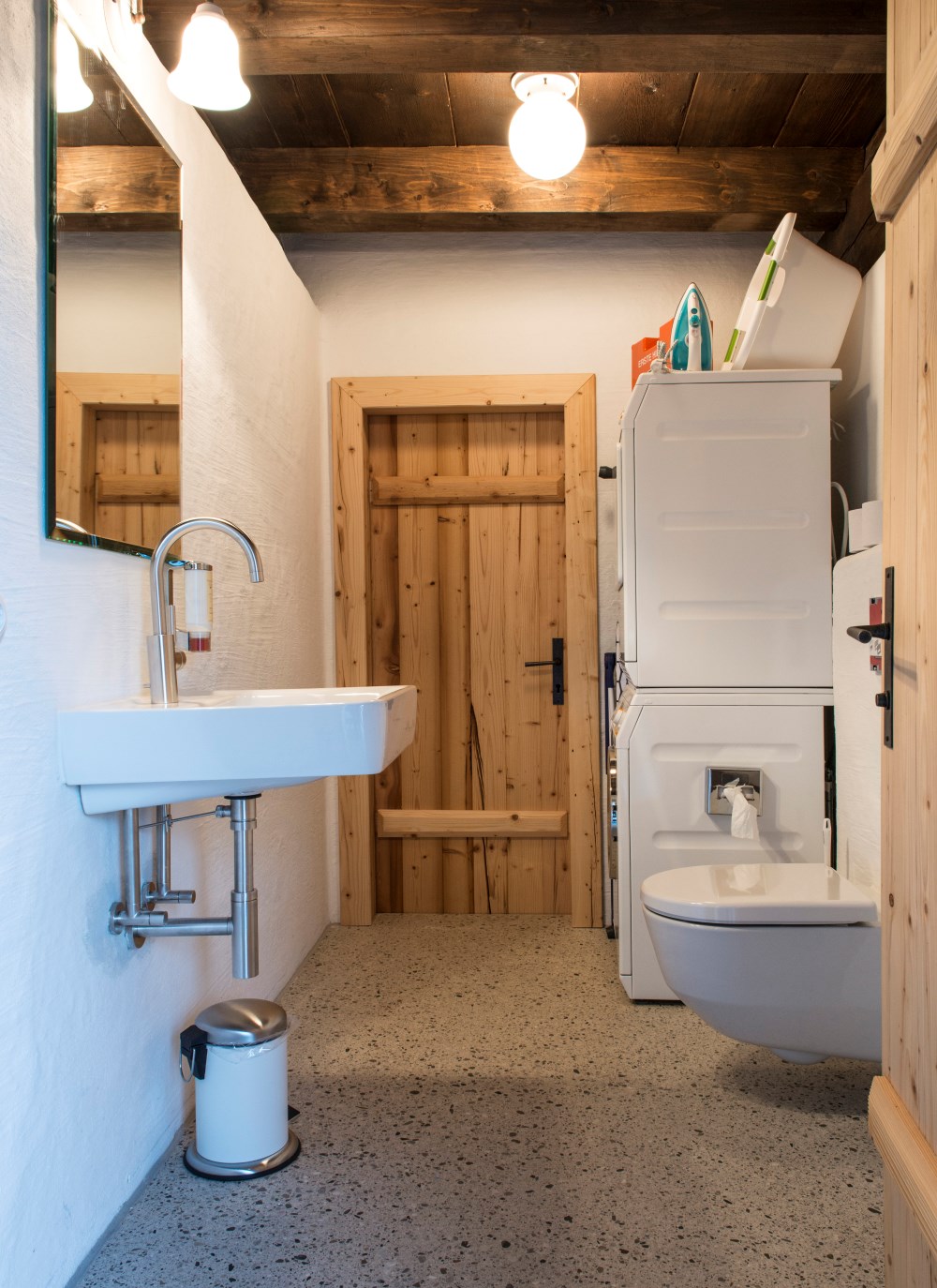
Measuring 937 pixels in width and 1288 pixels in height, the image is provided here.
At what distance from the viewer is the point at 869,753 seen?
7.05 ft

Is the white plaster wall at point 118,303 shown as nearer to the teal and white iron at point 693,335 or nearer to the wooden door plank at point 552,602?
the teal and white iron at point 693,335

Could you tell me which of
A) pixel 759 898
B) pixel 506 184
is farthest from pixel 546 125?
pixel 759 898

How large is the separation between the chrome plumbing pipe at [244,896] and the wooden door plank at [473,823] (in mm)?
1586

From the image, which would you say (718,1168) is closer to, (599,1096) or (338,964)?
(599,1096)

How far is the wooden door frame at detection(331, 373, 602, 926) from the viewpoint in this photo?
3188mm

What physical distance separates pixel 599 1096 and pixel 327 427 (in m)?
2.25

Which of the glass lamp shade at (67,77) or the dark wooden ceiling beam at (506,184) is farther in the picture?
the dark wooden ceiling beam at (506,184)

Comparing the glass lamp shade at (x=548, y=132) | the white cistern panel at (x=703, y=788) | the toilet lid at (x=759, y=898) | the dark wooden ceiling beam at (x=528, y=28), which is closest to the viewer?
the toilet lid at (x=759, y=898)

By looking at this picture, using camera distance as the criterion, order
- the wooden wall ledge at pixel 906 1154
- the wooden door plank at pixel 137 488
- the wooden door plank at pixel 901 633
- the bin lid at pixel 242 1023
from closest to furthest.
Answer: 1. the wooden wall ledge at pixel 906 1154
2. the wooden door plank at pixel 901 633
3. the wooden door plank at pixel 137 488
4. the bin lid at pixel 242 1023

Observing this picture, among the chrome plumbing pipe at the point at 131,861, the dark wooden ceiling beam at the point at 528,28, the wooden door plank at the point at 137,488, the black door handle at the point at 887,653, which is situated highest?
the dark wooden ceiling beam at the point at 528,28

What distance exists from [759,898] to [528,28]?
1.92 metres

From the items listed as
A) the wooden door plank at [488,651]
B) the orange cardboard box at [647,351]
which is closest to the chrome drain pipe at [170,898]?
the wooden door plank at [488,651]

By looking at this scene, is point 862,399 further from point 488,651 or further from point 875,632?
point 875,632

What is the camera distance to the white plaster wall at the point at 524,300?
3.20 meters
